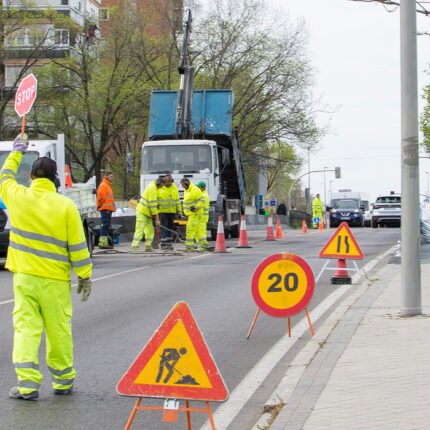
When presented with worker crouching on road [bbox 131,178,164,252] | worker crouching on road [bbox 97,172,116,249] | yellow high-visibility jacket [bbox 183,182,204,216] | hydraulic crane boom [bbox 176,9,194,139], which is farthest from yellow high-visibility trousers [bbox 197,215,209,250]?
hydraulic crane boom [bbox 176,9,194,139]

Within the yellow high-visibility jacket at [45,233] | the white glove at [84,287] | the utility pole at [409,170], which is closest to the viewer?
the yellow high-visibility jacket at [45,233]

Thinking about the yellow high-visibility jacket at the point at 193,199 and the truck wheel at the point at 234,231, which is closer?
the yellow high-visibility jacket at the point at 193,199

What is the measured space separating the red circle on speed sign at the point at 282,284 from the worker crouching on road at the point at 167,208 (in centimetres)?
1522

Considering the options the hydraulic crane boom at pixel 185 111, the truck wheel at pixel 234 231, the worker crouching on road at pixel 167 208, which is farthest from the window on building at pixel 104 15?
the worker crouching on road at pixel 167 208

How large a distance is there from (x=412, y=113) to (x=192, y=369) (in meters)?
6.36

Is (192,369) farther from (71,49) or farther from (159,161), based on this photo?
(71,49)

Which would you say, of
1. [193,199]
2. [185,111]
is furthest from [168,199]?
[185,111]

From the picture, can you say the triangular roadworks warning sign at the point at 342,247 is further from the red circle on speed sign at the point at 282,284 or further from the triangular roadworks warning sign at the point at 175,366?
the triangular roadworks warning sign at the point at 175,366

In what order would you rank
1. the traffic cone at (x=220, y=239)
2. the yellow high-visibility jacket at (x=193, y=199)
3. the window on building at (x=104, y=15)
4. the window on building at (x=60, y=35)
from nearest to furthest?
the traffic cone at (x=220, y=239), the yellow high-visibility jacket at (x=193, y=199), the window on building at (x=60, y=35), the window on building at (x=104, y=15)

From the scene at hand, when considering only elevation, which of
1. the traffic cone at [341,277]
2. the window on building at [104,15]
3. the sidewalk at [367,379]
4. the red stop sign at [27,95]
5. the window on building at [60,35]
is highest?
the window on building at [104,15]

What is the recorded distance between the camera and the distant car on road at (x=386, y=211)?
54.8 m

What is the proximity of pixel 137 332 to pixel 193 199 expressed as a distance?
15.4 metres

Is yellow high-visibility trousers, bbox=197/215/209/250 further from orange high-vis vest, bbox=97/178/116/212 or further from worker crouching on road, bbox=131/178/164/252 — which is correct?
orange high-vis vest, bbox=97/178/116/212

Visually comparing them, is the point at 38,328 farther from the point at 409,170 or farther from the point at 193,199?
the point at 193,199
